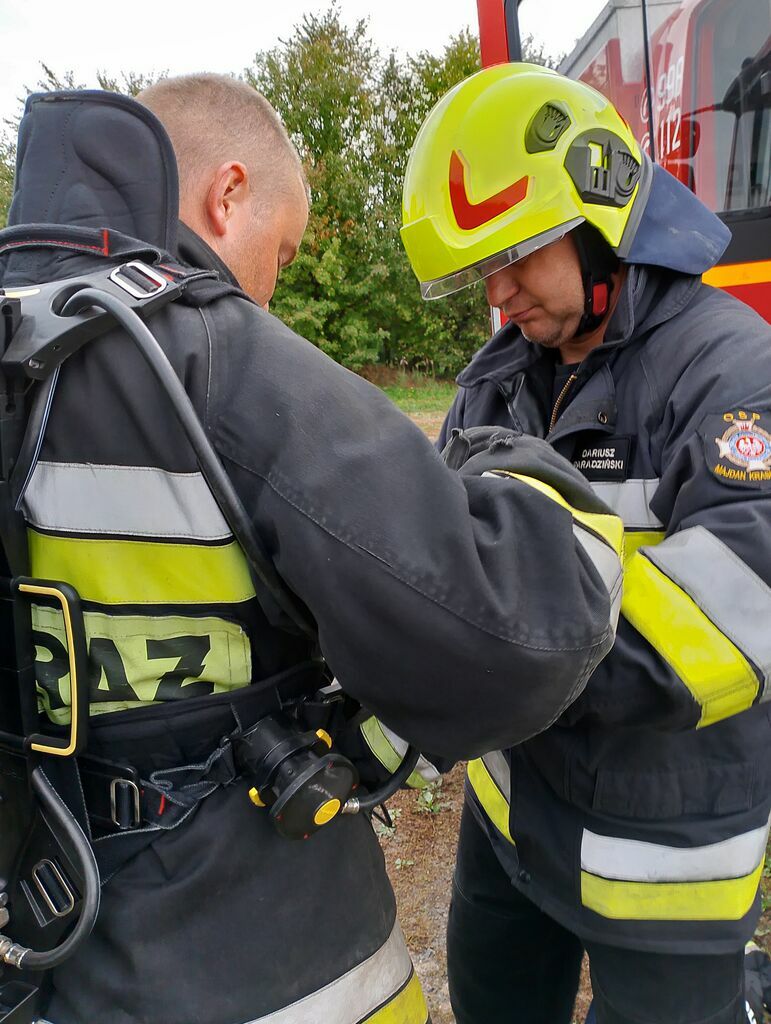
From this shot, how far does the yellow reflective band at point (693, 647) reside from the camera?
123cm

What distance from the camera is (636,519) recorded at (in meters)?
1.52

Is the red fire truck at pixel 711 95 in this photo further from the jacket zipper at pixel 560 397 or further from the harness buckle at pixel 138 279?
the harness buckle at pixel 138 279

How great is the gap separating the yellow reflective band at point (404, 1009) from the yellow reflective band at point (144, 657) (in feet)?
1.82

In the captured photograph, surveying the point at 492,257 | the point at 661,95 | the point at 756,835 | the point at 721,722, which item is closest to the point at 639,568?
the point at 721,722

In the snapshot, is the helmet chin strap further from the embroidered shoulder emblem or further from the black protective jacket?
the black protective jacket

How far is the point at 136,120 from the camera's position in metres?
1.04

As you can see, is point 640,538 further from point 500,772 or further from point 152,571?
point 152,571

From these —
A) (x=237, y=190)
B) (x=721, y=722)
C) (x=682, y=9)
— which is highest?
(x=682, y=9)

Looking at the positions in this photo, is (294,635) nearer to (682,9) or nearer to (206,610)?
(206,610)

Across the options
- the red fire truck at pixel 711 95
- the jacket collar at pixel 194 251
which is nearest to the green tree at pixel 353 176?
the red fire truck at pixel 711 95

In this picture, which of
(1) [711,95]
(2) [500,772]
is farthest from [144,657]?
(1) [711,95]

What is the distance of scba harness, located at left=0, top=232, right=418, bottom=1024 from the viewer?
0.95 meters

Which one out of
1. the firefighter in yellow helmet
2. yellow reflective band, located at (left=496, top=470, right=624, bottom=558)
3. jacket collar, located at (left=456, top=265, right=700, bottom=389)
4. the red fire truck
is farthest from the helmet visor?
the red fire truck

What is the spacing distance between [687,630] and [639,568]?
0.40ft
